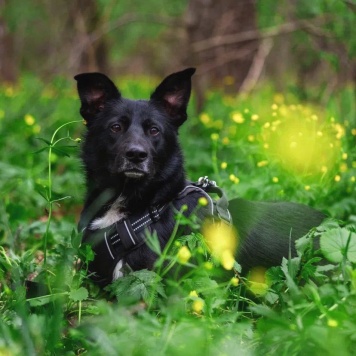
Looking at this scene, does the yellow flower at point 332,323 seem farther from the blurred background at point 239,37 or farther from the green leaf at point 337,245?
the blurred background at point 239,37

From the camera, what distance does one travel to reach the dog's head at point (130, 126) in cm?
361

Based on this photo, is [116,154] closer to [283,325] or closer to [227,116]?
[283,325]

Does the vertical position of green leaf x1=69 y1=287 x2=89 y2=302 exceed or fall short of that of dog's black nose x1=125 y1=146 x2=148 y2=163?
it falls short

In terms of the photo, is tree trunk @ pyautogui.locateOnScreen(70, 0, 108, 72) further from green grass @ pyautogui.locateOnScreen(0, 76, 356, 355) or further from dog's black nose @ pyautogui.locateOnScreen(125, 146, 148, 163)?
dog's black nose @ pyautogui.locateOnScreen(125, 146, 148, 163)

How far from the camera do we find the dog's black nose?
3561 mm

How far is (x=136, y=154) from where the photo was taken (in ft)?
11.7

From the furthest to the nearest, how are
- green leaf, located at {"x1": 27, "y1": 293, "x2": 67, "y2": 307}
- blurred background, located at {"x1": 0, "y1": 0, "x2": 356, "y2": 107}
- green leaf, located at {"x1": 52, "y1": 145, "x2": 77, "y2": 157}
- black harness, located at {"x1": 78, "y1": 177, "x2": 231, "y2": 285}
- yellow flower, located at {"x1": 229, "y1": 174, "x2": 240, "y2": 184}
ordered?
1. blurred background, located at {"x1": 0, "y1": 0, "x2": 356, "y2": 107}
2. yellow flower, located at {"x1": 229, "y1": 174, "x2": 240, "y2": 184}
3. black harness, located at {"x1": 78, "y1": 177, "x2": 231, "y2": 285}
4. green leaf, located at {"x1": 52, "y1": 145, "x2": 77, "y2": 157}
5. green leaf, located at {"x1": 27, "y1": 293, "x2": 67, "y2": 307}

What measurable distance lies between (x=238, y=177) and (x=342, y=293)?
270 centimetres

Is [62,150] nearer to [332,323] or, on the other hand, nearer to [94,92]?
[94,92]

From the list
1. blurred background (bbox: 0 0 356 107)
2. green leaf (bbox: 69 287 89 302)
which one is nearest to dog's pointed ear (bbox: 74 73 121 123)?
green leaf (bbox: 69 287 89 302)

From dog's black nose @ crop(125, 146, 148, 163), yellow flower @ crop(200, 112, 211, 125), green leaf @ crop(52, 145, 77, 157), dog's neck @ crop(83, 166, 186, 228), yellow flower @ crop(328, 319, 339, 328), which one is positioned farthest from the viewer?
yellow flower @ crop(200, 112, 211, 125)

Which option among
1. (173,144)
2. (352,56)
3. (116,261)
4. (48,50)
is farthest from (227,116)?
(48,50)

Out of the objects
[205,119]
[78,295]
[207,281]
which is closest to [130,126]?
[78,295]

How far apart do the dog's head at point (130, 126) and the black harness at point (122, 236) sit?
0.78ft
